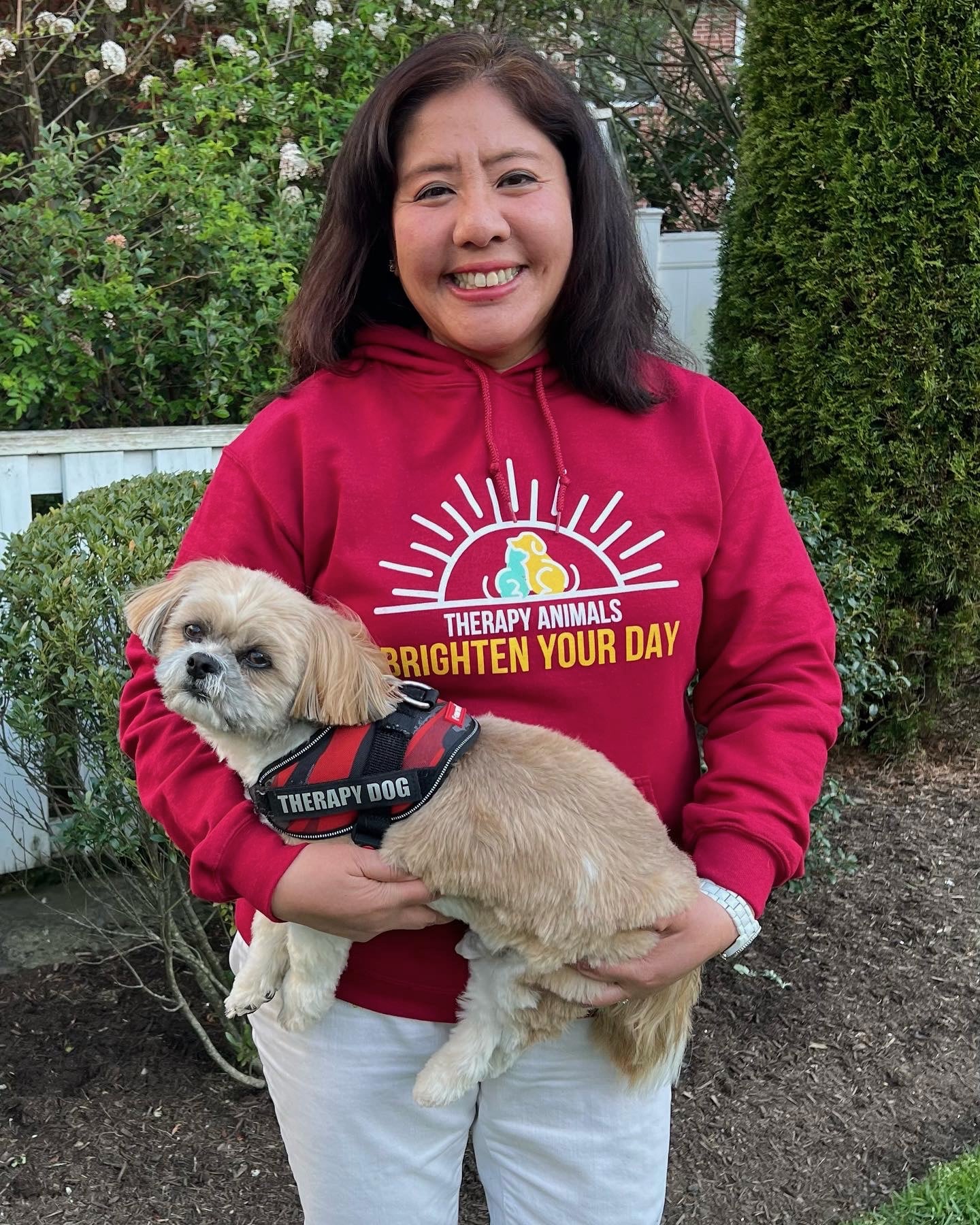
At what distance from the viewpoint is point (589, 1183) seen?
6.75ft

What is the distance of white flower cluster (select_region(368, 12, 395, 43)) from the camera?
6.64m

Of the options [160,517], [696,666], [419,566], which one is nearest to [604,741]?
[696,666]

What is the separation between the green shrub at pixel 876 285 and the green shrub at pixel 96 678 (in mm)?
3091

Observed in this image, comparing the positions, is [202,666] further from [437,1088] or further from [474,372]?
[437,1088]

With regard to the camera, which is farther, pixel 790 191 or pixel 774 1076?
pixel 790 191

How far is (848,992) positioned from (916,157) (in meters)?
3.68

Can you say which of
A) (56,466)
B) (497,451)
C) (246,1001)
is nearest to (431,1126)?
(246,1001)

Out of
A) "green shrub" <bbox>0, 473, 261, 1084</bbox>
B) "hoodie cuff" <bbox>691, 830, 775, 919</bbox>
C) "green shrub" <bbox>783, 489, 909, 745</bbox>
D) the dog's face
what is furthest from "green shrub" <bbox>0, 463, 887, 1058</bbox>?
"green shrub" <bbox>783, 489, 909, 745</bbox>

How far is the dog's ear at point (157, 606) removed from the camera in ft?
6.53

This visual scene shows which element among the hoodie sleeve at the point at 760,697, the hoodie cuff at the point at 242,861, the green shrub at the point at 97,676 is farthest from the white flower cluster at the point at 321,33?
the hoodie cuff at the point at 242,861

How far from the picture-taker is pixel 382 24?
21.9 ft

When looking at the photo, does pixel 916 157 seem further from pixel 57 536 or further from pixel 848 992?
pixel 57 536

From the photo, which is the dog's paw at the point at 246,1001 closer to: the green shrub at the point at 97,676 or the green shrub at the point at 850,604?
the green shrub at the point at 97,676

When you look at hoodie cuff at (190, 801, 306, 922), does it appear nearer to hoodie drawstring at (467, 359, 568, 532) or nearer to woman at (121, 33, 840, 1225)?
woman at (121, 33, 840, 1225)
